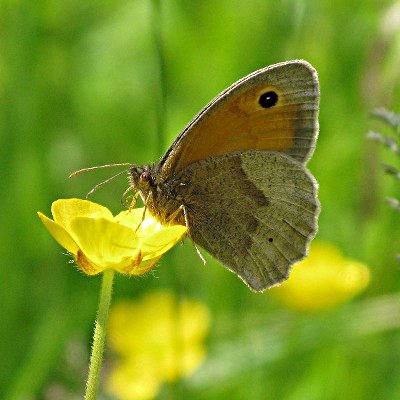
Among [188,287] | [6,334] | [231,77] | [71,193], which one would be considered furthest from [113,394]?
[231,77]

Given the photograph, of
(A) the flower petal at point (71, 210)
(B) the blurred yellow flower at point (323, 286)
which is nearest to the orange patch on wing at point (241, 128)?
(A) the flower petal at point (71, 210)

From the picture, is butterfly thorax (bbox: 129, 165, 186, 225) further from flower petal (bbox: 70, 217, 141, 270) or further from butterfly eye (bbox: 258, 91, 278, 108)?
flower petal (bbox: 70, 217, 141, 270)

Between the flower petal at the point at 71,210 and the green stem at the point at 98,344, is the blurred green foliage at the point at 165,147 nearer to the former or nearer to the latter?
the flower petal at the point at 71,210

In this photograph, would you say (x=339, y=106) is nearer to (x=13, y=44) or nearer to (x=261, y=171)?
(x=13, y=44)

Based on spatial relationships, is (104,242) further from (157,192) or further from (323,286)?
(323,286)

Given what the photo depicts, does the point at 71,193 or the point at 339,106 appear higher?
the point at 339,106
